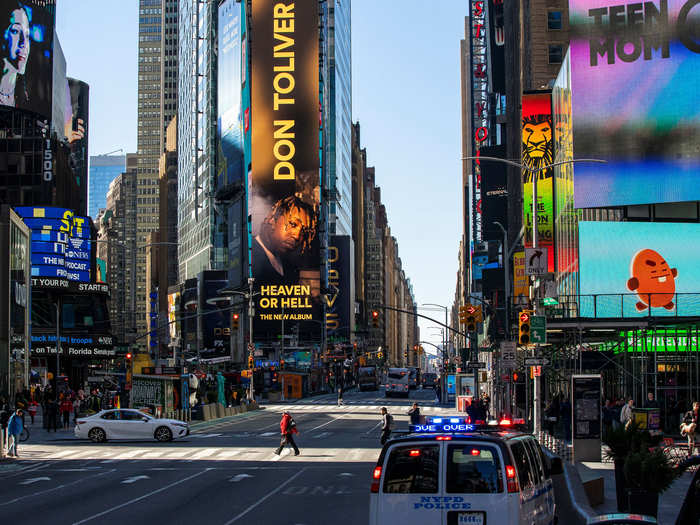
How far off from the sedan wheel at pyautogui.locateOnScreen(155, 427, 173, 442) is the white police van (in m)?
31.1

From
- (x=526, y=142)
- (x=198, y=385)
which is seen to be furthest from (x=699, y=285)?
(x=198, y=385)

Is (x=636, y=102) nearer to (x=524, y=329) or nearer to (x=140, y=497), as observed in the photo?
(x=524, y=329)

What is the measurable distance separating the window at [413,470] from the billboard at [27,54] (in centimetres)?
9324

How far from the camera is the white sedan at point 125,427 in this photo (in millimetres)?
42312

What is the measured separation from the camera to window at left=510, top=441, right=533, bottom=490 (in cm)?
1270

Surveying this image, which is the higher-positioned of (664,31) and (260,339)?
(664,31)

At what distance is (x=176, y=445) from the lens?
40.6 metres

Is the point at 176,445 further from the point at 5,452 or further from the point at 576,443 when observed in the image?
the point at 576,443

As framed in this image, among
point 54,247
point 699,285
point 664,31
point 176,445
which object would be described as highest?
point 664,31

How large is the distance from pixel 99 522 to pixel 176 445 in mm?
21370

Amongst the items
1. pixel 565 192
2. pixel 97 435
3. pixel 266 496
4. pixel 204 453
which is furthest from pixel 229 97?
pixel 266 496

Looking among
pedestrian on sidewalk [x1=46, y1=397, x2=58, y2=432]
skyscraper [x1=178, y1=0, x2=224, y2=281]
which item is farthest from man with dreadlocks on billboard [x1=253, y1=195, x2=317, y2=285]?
pedestrian on sidewalk [x1=46, y1=397, x2=58, y2=432]

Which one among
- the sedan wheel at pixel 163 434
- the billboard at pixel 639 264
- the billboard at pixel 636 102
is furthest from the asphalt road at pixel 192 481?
the billboard at pixel 636 102

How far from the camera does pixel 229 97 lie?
165000 millimetres
